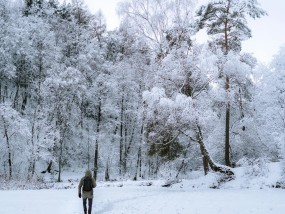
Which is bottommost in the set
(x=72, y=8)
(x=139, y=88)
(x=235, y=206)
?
(x=235, y=206)

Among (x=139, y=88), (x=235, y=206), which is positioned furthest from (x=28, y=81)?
(x=235, y=206)

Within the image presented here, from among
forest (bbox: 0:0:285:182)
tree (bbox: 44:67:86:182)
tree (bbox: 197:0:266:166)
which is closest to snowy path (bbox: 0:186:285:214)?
forest (bbox: 0:0:285:182)

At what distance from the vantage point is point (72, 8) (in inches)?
1753

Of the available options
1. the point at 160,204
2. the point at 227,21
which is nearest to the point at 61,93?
the point at 227,21

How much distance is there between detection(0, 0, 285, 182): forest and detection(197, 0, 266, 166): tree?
0.08 m

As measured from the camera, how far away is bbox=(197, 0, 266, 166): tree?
25547mm

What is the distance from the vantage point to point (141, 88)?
3753cm

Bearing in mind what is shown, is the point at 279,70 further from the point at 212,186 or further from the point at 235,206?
the point at 235,206

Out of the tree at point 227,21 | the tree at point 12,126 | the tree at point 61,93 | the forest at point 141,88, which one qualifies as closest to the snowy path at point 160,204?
the forest at point 141,88

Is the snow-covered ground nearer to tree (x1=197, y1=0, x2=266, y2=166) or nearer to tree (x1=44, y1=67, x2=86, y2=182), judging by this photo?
tree (x1=197, y1=0, x2=266, y2=166)

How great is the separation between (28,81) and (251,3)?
2424cm

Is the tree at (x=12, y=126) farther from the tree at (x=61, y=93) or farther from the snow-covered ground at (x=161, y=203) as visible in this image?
the snow-covered ground at (x=161, y=203)

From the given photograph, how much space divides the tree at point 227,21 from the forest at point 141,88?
0.08 metres

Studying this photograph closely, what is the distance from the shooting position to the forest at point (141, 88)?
22.9m
